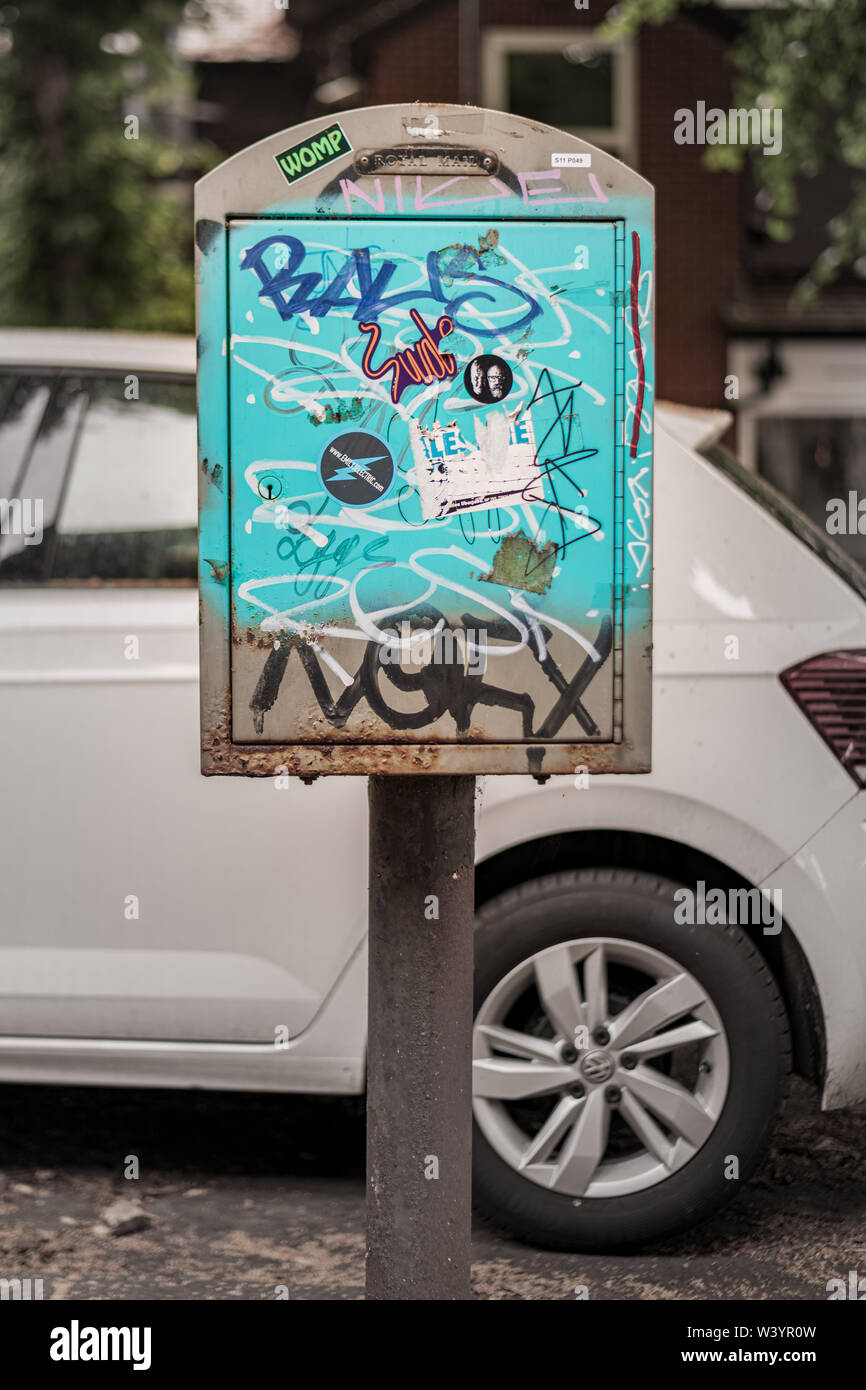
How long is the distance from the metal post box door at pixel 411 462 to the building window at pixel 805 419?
45.9 ft

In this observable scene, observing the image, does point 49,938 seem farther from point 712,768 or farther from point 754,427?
point 754,427

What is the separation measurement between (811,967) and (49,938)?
1530 mm

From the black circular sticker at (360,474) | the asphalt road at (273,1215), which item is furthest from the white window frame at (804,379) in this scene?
the black circular sticker at (360,474)

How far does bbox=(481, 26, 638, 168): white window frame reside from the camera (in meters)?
16.2

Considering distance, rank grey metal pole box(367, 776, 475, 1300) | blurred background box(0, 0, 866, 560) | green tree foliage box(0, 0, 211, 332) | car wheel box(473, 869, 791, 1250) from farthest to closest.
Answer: blurred background box(0, 0, 866, 560)
green tree foliage box(0, 0, 211, 332)
car wheel box(473, 869, 791, 1250)
grey metal pole box(367, 776, 475, 1300)

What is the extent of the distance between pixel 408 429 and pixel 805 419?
1441cm

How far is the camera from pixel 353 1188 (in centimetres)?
362

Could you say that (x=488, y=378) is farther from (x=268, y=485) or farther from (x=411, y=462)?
(x=268, y=485)

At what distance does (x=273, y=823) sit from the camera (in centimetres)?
322

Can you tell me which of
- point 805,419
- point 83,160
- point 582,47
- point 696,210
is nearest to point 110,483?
point 83,160

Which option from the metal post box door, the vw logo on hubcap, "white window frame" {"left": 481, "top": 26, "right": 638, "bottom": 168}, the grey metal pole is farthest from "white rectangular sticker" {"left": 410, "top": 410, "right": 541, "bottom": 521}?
"white window frame" {"left": 481, "top": 26, "right": 638, "bottom": 168}

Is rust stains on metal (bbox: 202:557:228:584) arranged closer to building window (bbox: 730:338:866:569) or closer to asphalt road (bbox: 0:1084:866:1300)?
asphalt road (bbox: 0:1084:866:1300)

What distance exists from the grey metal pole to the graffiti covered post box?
13 cm

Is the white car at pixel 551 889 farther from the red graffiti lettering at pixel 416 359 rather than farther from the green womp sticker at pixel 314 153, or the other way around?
the green womp sticker at pixel 314 153
